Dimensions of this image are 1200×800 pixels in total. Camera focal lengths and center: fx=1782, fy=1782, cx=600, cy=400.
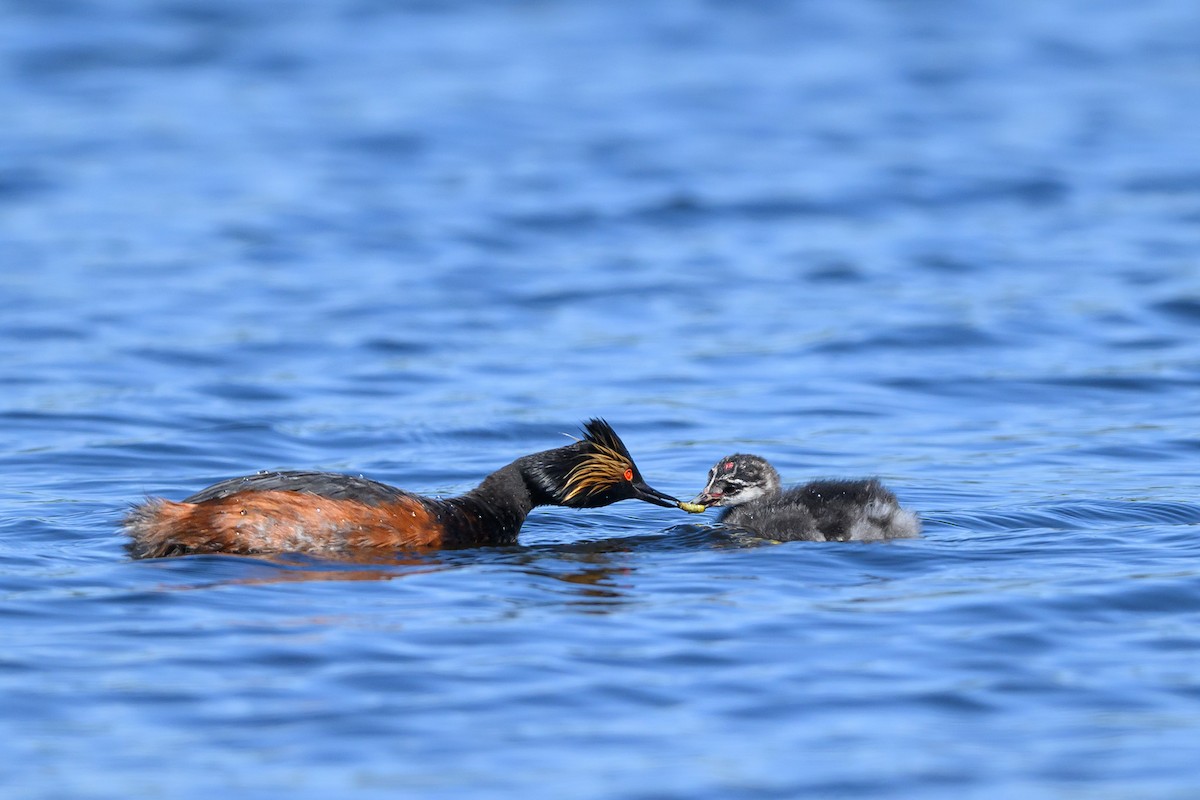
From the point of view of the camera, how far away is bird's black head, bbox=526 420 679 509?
10492 mm

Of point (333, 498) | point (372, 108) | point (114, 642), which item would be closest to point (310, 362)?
point (333, 498)

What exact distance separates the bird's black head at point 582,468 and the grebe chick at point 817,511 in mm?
717

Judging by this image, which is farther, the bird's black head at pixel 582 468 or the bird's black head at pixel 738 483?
the bird's black head at pixel 738 483

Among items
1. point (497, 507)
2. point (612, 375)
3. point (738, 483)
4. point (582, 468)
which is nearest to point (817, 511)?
point (738, 483)

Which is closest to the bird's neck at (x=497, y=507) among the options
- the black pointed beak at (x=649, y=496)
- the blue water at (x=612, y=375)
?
the blue water at (x=612, y=375)

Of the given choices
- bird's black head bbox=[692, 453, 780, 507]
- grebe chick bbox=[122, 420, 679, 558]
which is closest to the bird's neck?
grebe chick bbox=[122, 420, 679, 558]

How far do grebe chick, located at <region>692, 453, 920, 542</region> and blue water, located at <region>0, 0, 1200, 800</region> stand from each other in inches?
6.5

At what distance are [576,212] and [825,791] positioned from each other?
1669cm

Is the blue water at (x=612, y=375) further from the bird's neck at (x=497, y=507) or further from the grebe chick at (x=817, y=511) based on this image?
the bird's neck at (x=497, y=507)

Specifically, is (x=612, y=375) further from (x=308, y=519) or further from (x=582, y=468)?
(x=308, y=519)

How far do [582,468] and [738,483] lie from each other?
1.09 meters

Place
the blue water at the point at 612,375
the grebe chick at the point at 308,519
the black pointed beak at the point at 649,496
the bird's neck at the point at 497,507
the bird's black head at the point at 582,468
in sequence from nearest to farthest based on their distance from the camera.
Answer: the blue water at the point at 612,375, the grebe chick at the point at 308,519, the bird's neck at the point at 497,507, the bird's black head at the point at 582,468, the black pointed beak at the point at 649,496

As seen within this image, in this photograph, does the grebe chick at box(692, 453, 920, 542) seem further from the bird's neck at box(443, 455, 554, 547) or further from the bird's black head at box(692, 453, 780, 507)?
the bird's neck at box(443, 455, 554, 547)

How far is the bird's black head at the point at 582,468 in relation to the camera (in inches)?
413
